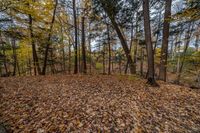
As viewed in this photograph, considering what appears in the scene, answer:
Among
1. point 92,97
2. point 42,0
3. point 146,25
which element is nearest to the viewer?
point 92,97

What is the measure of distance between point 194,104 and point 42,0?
10778 mm

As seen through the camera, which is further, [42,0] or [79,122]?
[42,0]

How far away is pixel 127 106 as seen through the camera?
4492 mm

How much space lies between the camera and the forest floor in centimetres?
347

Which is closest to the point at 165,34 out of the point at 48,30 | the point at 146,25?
the point at 146,25

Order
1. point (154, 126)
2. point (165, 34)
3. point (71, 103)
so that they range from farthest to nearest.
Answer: point (165, 34)
point (71, 103)
point (154, 126)

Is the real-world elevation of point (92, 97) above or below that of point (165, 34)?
below

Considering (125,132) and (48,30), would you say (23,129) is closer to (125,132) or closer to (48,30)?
(125,132)

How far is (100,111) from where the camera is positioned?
4.14 meters

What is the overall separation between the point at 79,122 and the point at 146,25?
5310 millimetres

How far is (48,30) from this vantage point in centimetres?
1102

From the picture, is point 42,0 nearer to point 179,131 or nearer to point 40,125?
point 40,125

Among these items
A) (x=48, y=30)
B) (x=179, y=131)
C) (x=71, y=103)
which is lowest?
(x=179, y=131)

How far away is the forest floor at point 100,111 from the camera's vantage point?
137 inches
